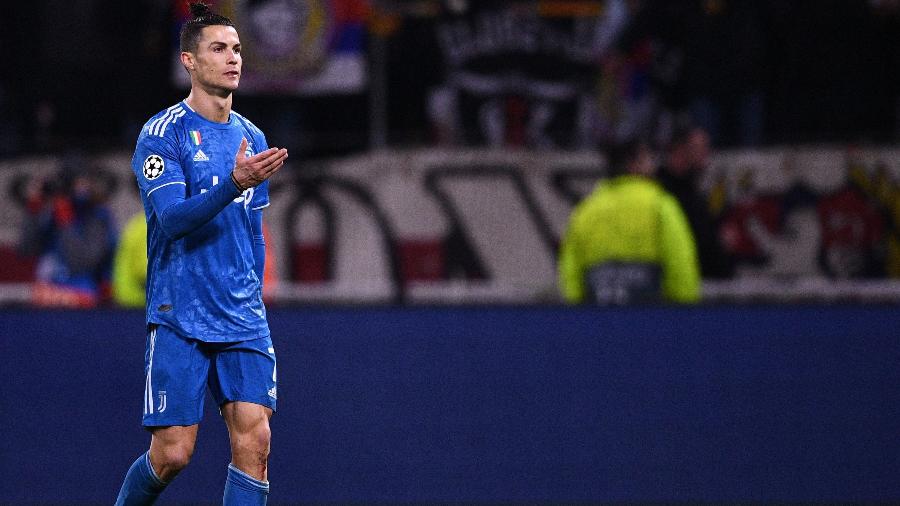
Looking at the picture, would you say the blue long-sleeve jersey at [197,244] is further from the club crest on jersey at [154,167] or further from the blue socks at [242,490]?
the blue socks at [242,490]

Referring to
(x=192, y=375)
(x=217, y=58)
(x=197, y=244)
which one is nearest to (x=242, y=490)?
(x=192, y=375)

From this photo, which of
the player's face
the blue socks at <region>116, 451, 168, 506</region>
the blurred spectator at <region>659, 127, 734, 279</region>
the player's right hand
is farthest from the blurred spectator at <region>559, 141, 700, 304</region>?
the player's right hand

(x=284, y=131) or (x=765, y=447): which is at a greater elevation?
(x=284, y=131)

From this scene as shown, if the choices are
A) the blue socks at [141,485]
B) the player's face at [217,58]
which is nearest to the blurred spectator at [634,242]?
the player's face at [217,58]

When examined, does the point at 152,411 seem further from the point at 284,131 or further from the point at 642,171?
the point at 284,131

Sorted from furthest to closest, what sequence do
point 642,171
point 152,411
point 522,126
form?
1. point 522,126
2. point 642,171
3. point 152,411

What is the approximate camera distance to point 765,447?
254 inches

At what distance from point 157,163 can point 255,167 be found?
17.2 inches

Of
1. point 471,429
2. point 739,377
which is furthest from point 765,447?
point 471,429

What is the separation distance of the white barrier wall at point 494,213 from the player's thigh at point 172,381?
4597 millimetres

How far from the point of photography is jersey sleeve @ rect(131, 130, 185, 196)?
4.55 metres

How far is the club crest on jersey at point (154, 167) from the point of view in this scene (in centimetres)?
456

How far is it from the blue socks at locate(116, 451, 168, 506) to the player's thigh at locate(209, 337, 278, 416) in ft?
1.05

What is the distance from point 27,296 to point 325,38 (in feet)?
8.74
